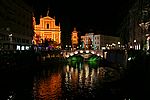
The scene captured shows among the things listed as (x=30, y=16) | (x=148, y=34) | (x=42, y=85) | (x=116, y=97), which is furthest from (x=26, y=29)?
(x=116, y=97)

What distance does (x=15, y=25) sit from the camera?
77188 mm

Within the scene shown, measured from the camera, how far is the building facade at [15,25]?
68169 millimetres

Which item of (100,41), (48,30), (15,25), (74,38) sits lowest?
(100,41)

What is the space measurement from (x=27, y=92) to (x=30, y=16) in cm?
5802

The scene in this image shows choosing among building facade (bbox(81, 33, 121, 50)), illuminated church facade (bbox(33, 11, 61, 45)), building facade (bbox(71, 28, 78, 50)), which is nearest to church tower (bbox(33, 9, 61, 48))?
illuminated church facade (bbox(33, 11, 61, 45))

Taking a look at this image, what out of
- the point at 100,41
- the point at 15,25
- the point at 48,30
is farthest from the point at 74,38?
the point at 15,25

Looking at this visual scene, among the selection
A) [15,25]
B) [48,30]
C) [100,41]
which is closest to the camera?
[15,25]

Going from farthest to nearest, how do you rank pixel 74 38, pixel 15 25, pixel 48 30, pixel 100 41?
pixel 74 38 → pixel 100 41 → pixel 48 30 → pixel 15 25

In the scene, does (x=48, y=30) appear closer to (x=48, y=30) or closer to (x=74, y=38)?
(x=48, y=30)

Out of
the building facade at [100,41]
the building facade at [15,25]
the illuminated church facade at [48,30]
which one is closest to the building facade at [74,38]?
the building facade at [100,41]

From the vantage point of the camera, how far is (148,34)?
64250mm

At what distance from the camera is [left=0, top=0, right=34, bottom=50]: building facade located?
6817 cm

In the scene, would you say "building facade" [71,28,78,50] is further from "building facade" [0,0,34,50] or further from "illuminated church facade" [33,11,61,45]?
"building facade" [0,0,34,50]

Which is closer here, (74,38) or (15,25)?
(15,25)
